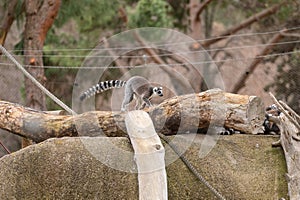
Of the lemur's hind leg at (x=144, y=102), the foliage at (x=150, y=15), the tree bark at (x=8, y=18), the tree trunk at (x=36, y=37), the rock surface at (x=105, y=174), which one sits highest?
the foliage at (x=150, y=15)

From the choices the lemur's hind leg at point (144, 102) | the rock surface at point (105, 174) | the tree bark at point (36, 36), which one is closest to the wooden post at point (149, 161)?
the rock surface at point (105, 174)

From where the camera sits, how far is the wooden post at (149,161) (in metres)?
3.82

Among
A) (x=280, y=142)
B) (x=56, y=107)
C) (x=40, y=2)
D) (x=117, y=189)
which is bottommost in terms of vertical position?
(x=117, y=189)

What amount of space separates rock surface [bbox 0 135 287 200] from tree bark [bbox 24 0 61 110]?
4.10 metres

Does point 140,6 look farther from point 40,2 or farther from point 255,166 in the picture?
point 255,166

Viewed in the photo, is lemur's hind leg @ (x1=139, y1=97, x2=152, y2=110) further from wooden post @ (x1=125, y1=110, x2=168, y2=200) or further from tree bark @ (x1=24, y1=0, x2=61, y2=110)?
tree bark @ (x1=24, y1=0, x2=61, y2=110)

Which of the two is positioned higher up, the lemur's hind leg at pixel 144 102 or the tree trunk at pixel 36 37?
the tree trunk at pixel 36 37

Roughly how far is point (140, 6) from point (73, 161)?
8631 millimetres

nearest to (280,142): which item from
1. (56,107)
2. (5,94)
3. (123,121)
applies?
(123,121)

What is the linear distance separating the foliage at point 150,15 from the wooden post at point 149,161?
8.60 m

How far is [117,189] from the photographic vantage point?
4.24 meters

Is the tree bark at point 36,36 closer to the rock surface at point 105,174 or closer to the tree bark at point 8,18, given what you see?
the tree bark at point 8,18

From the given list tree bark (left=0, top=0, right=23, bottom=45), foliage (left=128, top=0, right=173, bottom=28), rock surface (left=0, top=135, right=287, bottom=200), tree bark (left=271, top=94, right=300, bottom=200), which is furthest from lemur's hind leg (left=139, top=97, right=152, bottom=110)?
foliage (left=128, top=0, right=173, bottom=28)

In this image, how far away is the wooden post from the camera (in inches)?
150
